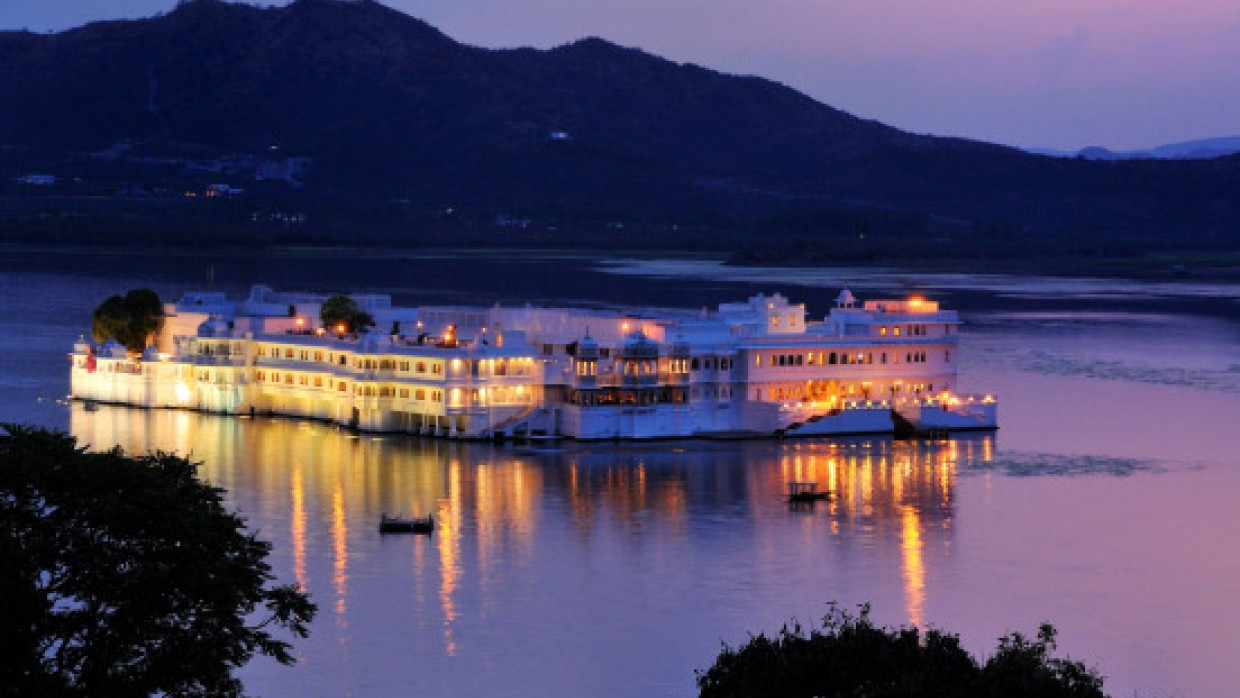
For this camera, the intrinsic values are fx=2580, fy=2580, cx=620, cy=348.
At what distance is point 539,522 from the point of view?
37.5 metres

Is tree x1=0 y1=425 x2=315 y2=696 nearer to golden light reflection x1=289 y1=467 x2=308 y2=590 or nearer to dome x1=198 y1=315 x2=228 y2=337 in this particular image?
golden light reflection x1=289 y1=467 x2=308 y2=590

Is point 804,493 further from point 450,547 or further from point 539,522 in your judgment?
point 450,547

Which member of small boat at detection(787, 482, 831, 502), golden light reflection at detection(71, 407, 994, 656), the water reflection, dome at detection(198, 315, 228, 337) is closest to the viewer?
the water reflection

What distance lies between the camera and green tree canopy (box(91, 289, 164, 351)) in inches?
2151

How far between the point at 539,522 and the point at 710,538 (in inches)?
109

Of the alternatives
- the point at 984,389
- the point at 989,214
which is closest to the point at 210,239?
the point at 989,214

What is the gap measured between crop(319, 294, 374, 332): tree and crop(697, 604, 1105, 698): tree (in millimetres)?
33100

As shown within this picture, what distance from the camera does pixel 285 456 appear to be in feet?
147

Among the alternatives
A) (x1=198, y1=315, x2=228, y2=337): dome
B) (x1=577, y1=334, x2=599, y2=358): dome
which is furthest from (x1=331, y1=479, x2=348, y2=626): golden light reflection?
(x1=198, y1=315, x2=228, y2=337): dome

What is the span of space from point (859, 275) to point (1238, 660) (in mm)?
108750

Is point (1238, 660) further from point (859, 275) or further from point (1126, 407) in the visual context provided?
point (859, 275)

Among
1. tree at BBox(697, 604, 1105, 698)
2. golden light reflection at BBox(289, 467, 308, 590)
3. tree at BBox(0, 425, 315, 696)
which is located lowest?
golden light reflection at BBox(289, 467, 308, 590)

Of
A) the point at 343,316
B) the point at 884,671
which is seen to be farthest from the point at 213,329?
the point at 884,671

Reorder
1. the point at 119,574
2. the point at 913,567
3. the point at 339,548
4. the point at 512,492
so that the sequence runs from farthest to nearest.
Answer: the point at 512,492, the point at 339,548, the point at 913,567, the point at 119,574
